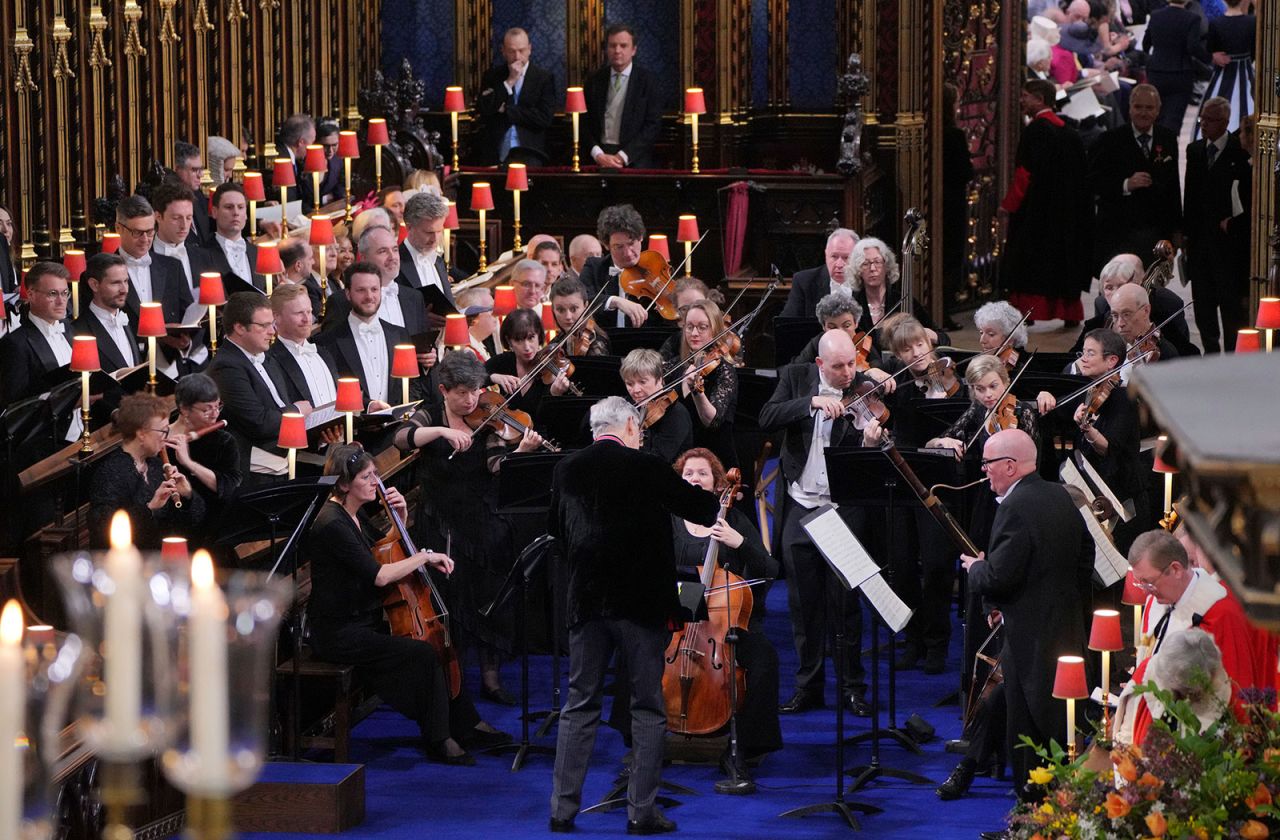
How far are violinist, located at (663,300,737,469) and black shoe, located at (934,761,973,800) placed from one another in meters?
1.89

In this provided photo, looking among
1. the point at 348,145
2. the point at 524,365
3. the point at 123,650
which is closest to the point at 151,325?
the point at 524,365

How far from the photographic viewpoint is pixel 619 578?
21.0ft

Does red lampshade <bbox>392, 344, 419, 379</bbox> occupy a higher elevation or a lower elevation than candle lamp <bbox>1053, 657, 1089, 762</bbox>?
higher

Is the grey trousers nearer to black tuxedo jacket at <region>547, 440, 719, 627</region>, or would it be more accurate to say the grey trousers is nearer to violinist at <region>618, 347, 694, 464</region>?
black tuxedo jacket at <region>547, 440, 719, 627</region>

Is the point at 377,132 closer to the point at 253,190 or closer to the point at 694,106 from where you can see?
the point at 253,190

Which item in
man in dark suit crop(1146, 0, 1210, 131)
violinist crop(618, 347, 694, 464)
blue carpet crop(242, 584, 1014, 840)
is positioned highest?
man in dark suit crop(1146, 0, 1210, 131)

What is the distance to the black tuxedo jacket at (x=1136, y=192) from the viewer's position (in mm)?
12625

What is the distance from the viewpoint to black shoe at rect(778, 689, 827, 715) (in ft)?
26.0

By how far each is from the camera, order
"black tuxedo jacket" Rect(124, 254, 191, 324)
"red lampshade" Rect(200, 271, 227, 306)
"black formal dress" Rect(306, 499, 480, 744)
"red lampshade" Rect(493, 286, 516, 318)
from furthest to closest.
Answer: "red lampshade" Rect(493, 286, 516, 318) → "black tuxedo jacket" Rect(124, 254, 191, 324) → "red lampshade" Rect(200, 271, 227, 306) → "black formal dress" Rect(306, 499, 480, 744)

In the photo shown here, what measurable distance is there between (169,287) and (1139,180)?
19.9 feet

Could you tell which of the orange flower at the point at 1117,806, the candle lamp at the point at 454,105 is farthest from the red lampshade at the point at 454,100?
the orange flower at the point at 1117,806

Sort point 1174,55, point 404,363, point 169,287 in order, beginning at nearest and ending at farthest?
point 404,363 → point 169,287 → point 1174,55

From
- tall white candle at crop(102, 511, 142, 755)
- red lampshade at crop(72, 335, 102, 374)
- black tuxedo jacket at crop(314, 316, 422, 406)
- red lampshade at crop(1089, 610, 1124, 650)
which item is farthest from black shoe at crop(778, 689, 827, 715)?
tall white candle at crop(102, 511, 142, 755)

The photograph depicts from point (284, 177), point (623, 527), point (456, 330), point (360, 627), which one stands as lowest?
point (360, 627)
